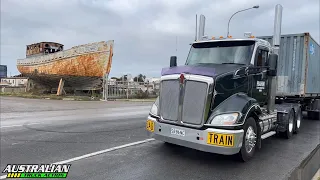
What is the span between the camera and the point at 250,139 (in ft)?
18.5

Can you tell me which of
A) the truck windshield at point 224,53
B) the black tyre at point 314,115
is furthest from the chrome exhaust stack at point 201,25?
the black tyre at point 314,115

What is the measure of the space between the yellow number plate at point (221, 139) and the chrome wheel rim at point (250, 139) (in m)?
0.75

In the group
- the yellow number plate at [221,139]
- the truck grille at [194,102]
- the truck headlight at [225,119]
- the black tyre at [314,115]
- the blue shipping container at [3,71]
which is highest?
the blue shipping container at [3,71]

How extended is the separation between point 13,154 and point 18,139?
1.75 m

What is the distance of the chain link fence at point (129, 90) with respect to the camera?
29431mm

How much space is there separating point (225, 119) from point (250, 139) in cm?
100

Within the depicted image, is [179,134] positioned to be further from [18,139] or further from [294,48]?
[294,48]

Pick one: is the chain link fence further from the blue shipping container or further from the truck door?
the blue shipping container

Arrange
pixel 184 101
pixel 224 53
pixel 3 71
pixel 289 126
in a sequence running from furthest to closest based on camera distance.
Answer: pixel 3 71, pixel 289 126, pixel 224 53, pixel 184 101

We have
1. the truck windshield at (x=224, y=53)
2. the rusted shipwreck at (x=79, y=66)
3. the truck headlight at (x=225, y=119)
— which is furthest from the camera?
the rusted shipwreck at (x=79, y=66)

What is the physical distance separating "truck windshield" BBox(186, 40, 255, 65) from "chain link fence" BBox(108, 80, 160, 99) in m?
22.6

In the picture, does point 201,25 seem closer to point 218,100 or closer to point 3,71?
point 218,100

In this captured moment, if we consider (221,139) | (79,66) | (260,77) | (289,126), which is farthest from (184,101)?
(79,66)

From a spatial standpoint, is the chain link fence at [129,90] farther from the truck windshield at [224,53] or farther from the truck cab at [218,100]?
the truck cab at [218,100]
